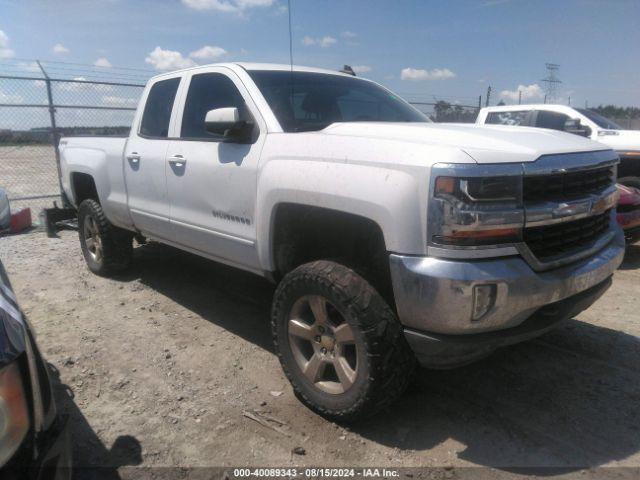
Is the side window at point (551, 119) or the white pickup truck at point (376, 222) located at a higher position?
the side window at point (551, 119)

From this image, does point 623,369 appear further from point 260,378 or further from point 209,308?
point 209,308

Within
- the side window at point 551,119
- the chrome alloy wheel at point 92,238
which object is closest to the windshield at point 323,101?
the chrome alloy wheel at point 92,238

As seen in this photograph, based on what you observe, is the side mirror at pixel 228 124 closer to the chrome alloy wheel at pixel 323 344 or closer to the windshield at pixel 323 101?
the windshield at pixel 323 101

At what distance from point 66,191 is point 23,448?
5.05 m

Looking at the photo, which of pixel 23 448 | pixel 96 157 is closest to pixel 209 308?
pixel 96 157

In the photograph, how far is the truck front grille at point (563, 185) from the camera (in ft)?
7.89

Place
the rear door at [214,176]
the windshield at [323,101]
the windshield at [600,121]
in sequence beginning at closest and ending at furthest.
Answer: the rear door at [214,176] → the windshield at [323,101] → the windshield at [600,121]

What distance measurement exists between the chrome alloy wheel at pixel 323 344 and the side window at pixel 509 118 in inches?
304

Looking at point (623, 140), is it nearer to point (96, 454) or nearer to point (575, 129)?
point (575, 129)

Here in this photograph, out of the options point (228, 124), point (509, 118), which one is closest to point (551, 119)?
point (509, 118)

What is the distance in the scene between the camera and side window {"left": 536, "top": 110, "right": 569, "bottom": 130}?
906cm

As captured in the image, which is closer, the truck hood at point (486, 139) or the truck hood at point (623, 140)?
the truck hood at point (486, 139)

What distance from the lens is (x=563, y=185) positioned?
2.54m

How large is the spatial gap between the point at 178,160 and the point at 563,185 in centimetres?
265
